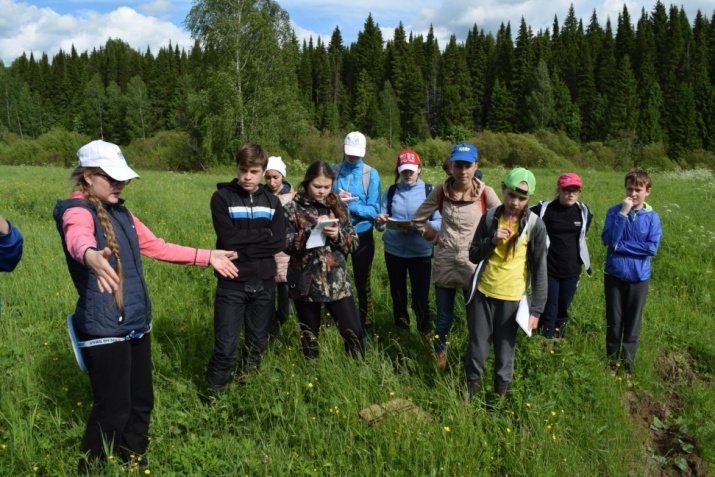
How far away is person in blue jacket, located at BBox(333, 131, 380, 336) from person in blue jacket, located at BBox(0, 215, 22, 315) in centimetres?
284

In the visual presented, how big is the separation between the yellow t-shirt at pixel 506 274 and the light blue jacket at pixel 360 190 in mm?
1627

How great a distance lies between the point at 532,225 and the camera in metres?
3.47

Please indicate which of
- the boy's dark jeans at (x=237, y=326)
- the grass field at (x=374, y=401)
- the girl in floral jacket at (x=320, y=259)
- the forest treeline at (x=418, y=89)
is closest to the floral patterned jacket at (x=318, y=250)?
the girl in floral jacket at (x=320, y=259)

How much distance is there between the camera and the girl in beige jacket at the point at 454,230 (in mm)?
4109

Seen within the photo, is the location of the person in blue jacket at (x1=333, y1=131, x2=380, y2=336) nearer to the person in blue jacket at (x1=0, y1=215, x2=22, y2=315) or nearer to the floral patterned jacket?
the floral patterned jacket

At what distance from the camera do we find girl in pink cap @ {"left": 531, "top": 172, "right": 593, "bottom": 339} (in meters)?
4.81

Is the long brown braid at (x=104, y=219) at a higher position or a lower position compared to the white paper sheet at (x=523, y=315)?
higher

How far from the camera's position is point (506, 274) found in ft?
11.4

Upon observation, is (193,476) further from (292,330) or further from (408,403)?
(292,330)

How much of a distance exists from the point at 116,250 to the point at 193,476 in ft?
4.25

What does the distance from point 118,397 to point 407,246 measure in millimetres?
2833

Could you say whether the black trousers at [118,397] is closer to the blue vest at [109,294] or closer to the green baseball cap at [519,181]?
the blue vest at [109,294]

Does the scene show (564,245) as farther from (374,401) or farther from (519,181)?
(374,401)

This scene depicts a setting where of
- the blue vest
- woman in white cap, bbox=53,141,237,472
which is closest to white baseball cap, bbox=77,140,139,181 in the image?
woman in white cap, bbox=53,141,237,472
